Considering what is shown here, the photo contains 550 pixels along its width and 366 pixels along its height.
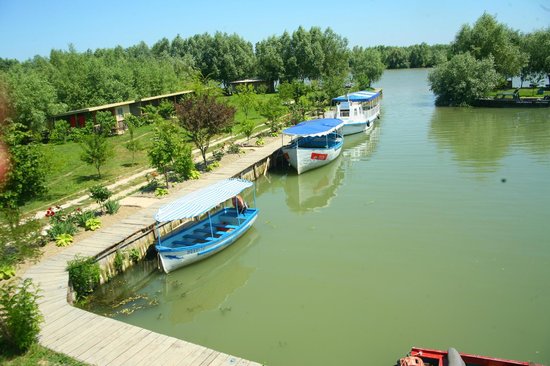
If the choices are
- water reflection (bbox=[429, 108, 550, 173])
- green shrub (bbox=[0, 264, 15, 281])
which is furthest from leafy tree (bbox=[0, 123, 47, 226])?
water reflection (bbox=[429, 108, 550, 173])

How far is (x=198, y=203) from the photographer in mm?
14828

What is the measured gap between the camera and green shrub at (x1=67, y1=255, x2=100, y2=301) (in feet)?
40.9

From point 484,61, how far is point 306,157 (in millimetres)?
33019

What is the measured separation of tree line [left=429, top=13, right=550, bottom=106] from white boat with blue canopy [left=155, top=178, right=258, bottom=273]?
40464mm

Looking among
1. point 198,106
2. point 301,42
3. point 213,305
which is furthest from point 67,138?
point 301,42

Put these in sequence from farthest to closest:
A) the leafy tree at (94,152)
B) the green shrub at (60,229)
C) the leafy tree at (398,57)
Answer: the leafy tree at (398,57) < the leafy tree at (94,152) < the green shrub at (60,229)

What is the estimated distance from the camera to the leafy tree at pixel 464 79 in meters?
47.2

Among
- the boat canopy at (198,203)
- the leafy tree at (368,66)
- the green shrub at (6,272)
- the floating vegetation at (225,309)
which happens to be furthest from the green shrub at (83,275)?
the leafy tree at (368,66)

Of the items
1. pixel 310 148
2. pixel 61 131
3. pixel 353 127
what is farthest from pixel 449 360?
pixel 61 131

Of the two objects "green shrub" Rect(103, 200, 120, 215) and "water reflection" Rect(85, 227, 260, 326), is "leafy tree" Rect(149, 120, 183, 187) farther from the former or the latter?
"water reflection" Rect(85, 227, 260, 326)

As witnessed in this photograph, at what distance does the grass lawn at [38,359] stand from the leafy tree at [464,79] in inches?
1936

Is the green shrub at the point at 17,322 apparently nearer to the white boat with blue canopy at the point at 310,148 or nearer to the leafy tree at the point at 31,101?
the white boat with blue canopy at the point at 310,148

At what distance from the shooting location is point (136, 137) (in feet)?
114

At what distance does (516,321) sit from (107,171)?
21.4 m
